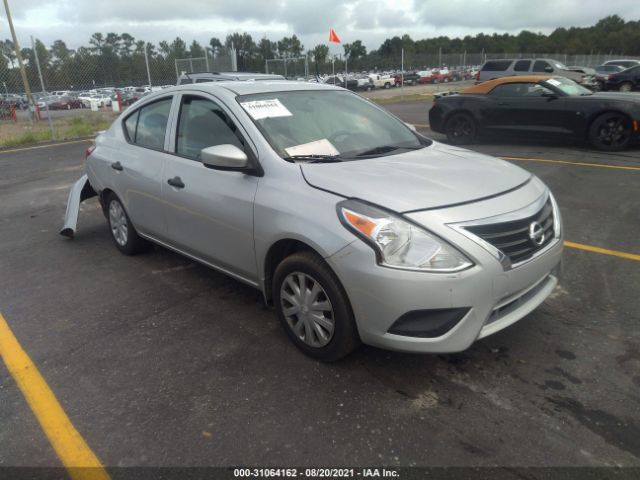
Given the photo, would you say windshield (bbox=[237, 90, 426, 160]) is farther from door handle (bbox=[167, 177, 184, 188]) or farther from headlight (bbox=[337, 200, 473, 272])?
headlight (bbox=[337, 200, 473, 272])

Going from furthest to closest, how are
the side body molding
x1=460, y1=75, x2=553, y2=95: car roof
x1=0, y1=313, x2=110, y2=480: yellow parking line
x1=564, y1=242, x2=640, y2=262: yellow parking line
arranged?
x1=460, y1=75, x2=553, y2=95: car roof < the side body molding < x1=564, y1=242, x2=640, y2=262: yellow parking line < x1=0, y1=313, x2=110, y2=480: yellow parking line

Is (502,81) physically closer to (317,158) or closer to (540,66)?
(317,158)

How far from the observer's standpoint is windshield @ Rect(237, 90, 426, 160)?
3.30 metres

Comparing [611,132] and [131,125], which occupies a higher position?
[131,125]

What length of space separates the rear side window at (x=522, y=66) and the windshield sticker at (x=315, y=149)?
2007 centimetres

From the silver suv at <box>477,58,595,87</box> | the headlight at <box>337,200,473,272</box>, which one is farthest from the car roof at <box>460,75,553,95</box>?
the silver suv at <box>477,58,595,87</box>

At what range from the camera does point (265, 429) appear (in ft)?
8.09

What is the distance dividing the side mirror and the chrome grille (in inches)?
56.6

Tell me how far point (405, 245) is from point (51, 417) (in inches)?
82.7

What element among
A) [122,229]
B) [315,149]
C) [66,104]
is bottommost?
[66,104]

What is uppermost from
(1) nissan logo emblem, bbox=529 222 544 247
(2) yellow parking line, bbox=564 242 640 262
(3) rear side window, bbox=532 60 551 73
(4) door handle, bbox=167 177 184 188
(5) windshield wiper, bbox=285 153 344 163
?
(3) rear side window, bbox=532 60 551 73

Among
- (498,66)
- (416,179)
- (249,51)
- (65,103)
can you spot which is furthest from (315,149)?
(249,51)

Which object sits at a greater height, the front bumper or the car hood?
the car hood

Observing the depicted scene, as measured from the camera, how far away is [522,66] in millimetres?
20625
